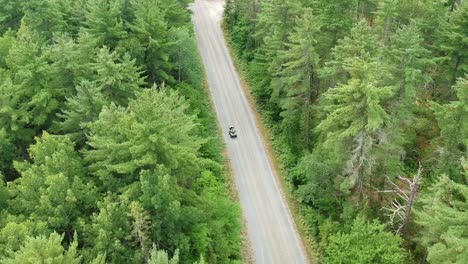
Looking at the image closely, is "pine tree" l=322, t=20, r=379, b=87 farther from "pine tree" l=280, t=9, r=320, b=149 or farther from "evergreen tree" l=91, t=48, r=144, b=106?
"evergreen tree" l=91, t=48, r=144, b=106

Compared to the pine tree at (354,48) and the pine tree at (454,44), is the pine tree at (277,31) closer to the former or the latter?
the pine tree at (354,48)

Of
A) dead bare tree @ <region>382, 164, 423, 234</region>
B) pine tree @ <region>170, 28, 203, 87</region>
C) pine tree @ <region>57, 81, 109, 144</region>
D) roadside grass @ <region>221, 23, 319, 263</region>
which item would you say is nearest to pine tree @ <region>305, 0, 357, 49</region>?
roadside grass @ <region>221, 23, 319, 263</region>

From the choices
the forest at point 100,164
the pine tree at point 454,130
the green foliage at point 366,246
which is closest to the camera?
the forest at point 100,164

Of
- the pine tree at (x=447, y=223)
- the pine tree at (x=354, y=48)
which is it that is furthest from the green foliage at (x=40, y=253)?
the pine tree at (x=354, y=48)

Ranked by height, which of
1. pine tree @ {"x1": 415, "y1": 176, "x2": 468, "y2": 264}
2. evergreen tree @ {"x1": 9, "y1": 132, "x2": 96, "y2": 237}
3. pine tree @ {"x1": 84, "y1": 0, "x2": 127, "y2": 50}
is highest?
pine tree @ {"x1": 84, "y1": 0, "x2": 127, "y2": 50}

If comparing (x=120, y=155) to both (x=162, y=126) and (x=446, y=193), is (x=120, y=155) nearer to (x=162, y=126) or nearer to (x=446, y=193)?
(x=162, y=126)

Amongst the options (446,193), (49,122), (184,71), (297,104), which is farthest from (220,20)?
(446,193)

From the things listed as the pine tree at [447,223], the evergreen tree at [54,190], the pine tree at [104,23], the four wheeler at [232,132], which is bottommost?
the four wheeler at [232,132]
